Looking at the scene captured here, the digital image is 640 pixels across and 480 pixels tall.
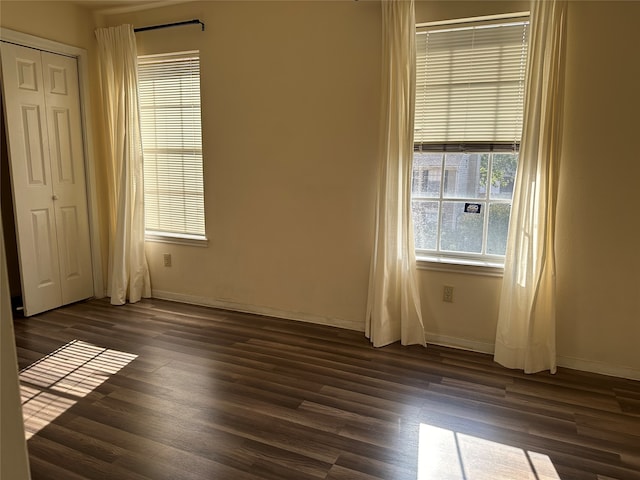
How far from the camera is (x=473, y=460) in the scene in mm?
2074

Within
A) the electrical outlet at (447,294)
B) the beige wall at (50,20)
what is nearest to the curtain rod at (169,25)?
the beige wall at (50,20)

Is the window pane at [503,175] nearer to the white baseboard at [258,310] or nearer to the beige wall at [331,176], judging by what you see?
the beige wall at [331,176]

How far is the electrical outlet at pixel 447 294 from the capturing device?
327 cm

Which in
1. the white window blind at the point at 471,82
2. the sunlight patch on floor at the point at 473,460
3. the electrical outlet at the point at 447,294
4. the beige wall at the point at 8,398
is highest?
the white window blind at the point at 471,82

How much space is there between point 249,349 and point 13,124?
2.66m

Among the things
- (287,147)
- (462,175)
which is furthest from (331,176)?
(462,175)

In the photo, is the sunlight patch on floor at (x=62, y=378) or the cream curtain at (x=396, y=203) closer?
the sunlight patch on floor at (x=62, y=378)

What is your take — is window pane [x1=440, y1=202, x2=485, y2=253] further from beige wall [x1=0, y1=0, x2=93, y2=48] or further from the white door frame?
beige wall [x1=0, y1=0, x2=93, y2=48]

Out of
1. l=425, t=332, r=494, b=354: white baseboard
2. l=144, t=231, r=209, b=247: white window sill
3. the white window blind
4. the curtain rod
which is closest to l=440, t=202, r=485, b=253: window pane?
the white window blind

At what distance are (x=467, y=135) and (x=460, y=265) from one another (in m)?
0.93

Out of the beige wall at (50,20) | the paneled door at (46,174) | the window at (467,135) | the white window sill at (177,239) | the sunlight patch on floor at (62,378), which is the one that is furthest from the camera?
the white window sill at (177,239)

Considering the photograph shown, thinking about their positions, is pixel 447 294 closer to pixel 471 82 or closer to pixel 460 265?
pixel 460 265

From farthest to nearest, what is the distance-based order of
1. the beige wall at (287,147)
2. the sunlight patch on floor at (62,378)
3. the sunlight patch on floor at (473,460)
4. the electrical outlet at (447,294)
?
the beige wall at (287,147) → the electrical outlet at (447,294) → the sunlight patch on floor at (62,378) → the sunlight patch on floor at (473,460)

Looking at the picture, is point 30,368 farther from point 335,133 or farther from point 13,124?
point 335,133
